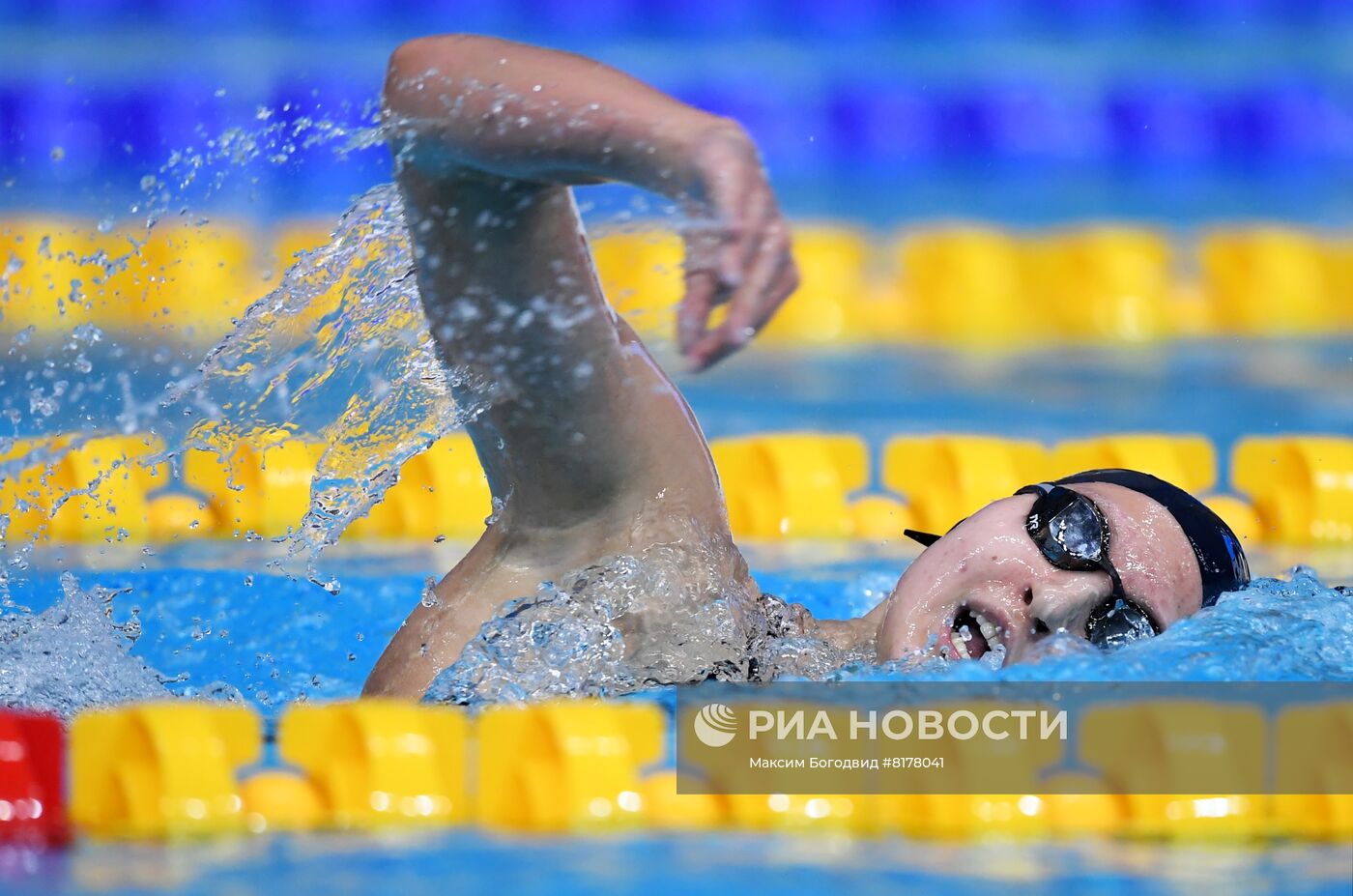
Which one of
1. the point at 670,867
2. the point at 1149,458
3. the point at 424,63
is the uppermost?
the point at 1149,458

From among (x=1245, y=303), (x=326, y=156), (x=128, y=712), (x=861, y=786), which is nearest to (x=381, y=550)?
(x=128, y=712)

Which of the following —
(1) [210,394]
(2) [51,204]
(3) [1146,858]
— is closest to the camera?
(3) [1146,858]

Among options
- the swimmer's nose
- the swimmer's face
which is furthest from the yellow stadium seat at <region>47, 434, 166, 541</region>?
the swimmer's nose

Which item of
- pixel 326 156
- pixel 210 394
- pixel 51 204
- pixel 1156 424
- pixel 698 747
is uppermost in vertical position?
pixel 326 156

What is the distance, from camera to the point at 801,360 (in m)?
4.80

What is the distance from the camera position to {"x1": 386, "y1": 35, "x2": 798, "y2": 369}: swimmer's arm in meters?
1.17

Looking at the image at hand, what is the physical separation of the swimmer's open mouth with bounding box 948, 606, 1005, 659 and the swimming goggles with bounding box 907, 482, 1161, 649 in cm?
10

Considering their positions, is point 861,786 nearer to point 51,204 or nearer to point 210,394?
point 210,394

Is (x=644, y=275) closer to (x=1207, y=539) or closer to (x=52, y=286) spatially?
(x=1207, y=539)

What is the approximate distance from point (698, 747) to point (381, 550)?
1635mm

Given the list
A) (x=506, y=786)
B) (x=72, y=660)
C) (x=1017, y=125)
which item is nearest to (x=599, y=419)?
(x=506, y=786)

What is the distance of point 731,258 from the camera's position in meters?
1.17

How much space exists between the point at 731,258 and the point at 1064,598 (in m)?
0.76

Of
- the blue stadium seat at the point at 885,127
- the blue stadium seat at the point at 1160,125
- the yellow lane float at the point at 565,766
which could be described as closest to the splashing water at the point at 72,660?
the yellow lane float at the point at 565,766
